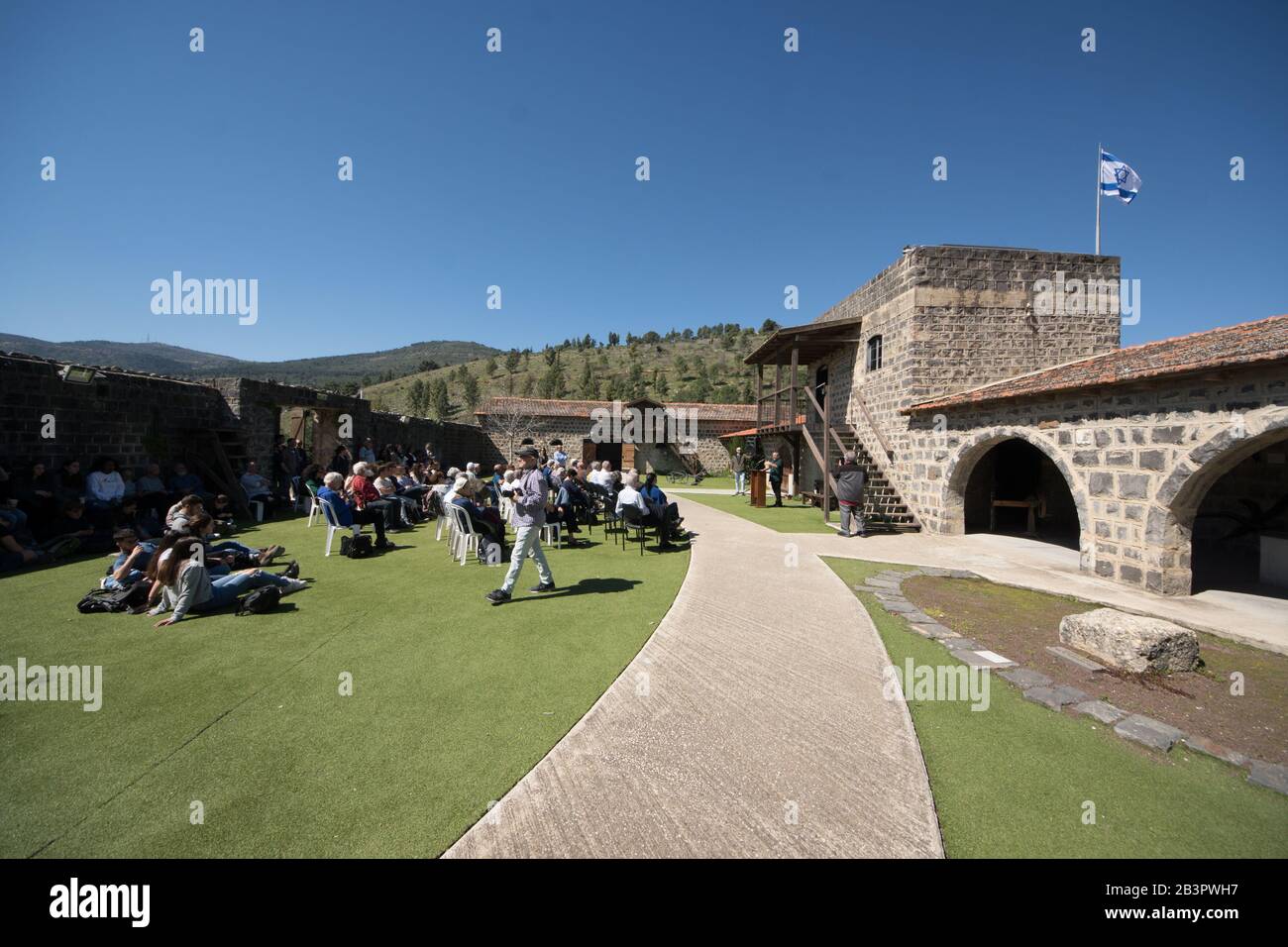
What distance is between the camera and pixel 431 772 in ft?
8.84

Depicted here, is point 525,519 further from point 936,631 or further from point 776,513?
point 776,513

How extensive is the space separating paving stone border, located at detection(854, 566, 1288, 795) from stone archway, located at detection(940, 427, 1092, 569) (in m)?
4.09

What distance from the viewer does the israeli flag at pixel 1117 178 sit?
11.1 metres

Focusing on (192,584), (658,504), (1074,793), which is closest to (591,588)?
(658,504)

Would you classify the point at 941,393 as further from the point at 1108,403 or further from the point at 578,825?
the point at 578,825

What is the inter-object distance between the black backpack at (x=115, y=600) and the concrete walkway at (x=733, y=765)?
16.8 feet

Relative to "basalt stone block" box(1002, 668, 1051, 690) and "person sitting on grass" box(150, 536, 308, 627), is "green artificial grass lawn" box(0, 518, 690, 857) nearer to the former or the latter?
"person sitting on grass" box(150, 536, 308, 627)

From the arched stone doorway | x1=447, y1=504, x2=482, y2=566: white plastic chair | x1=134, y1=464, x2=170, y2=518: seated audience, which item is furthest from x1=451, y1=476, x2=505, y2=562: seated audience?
the arched stone doorway

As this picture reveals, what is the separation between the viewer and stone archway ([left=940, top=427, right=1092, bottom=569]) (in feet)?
24.7

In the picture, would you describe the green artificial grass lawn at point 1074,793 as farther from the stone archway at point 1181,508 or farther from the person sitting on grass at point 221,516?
A: the person sitting on grass at point 221,516

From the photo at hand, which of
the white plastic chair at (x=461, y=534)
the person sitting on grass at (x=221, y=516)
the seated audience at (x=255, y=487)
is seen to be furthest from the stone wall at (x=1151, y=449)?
the seated audience at (x=255, y=487)

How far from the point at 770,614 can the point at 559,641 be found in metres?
2.21

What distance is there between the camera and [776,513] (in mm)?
13992

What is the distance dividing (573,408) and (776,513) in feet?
59.5
